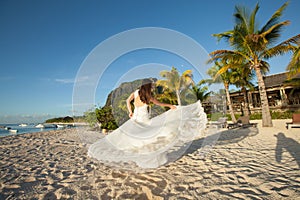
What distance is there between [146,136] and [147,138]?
0.04m

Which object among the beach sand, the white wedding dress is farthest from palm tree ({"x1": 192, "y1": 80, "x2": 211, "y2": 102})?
the white wedding dress

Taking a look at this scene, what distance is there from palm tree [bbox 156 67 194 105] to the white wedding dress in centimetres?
1363

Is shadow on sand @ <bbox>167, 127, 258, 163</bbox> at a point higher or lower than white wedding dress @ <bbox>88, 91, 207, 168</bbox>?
lower

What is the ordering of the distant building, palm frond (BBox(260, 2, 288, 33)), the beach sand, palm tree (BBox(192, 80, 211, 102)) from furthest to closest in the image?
palm tree (BBox(192, 80, 211, 102))
the distant building
palm frond (BBox(260, 2, 288, 33))
the beach sand

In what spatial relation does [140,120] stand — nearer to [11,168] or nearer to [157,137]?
[157,137]

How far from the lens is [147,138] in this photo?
119 inches

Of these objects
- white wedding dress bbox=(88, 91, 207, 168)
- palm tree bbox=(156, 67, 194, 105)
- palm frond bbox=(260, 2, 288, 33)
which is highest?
palm frond bbox=(260, 2, 288, 33)

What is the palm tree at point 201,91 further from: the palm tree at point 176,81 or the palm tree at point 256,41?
the palm tree at point 256,41

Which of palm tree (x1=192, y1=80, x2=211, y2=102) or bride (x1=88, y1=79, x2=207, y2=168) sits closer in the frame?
bride (x1=88, y1=79, x2=207, y2=168)

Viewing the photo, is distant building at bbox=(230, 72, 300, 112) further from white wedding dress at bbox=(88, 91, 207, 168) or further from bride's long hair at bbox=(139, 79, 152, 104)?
bride's long hair at bbox=(139, 79, 152, 104)

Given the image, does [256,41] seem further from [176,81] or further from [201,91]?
[201,91]

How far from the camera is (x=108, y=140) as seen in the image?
3.31 metres

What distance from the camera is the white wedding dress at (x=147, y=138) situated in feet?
9.75

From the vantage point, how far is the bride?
2986 millimetres
